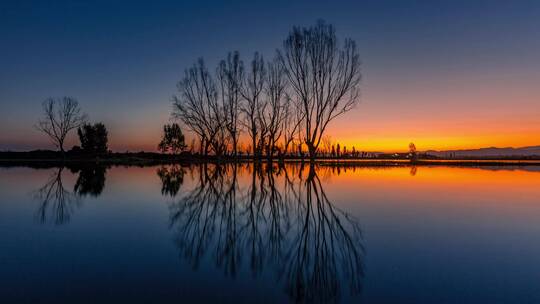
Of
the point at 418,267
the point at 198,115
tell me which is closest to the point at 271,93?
the point at 198,115

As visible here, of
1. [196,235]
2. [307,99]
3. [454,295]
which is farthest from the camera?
[307,99]

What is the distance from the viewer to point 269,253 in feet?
14.1

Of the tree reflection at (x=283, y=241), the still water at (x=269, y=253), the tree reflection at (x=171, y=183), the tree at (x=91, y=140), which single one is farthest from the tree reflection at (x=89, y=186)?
the tree at (x=91, y=140)

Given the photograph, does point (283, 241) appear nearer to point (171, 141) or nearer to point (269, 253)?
point (269, 253)

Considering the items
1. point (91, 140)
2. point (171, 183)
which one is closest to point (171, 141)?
point (91, 140)

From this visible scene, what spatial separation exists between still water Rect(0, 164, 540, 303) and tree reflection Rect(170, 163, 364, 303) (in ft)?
0.06

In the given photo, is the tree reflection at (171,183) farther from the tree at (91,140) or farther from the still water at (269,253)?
the tree at (91,140)

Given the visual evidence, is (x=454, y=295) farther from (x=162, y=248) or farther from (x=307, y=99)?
(x=307, y=99)

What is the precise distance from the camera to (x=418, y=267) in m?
3.77

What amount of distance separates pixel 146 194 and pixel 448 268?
8231 millimetres

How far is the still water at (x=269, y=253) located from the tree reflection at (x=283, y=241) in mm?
19

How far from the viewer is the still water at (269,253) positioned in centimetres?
310

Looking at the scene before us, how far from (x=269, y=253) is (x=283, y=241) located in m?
0.59

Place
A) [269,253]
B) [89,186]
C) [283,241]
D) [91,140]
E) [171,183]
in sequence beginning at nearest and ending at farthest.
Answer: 1. [269,253]
2. [283,241]
3. [89,186]
4. [171,183]
5. [91,140]
